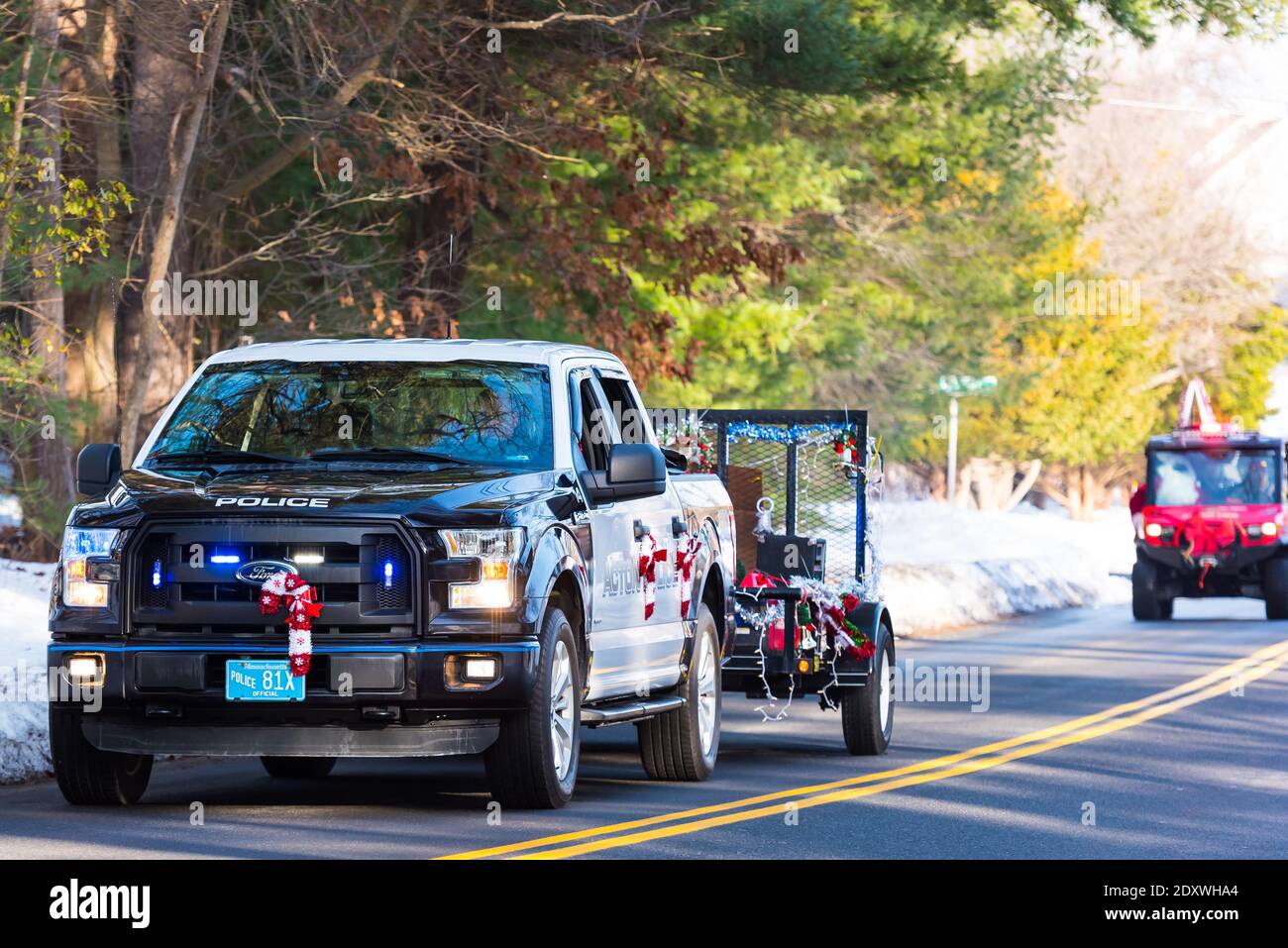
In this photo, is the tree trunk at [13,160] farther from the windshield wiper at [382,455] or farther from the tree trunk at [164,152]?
the windshield wiper at [382,455]

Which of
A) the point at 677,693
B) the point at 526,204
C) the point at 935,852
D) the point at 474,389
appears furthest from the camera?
the point at 526,204

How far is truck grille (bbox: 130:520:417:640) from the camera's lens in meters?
10.3

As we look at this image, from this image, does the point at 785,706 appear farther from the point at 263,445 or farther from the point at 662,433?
the point at 263,445

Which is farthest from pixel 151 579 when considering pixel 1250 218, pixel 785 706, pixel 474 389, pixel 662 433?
pixel 1250 218

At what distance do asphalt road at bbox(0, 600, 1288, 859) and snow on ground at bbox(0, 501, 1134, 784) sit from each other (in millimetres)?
782

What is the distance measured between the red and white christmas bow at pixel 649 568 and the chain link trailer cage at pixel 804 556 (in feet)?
7.11

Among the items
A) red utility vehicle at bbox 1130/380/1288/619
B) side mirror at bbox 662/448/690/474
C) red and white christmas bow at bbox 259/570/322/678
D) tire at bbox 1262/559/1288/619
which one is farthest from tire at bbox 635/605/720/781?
tire at bbox 1262/559/1288/619

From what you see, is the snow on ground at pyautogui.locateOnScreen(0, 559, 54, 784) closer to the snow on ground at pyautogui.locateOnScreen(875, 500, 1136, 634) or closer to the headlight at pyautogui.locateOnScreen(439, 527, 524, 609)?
the headlight at pyautogui.locateOnScreen(439, 527, 524, 609)

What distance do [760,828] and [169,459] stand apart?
3286 millimetres

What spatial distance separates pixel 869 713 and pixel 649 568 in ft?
10.1

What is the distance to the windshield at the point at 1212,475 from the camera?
34906 mm

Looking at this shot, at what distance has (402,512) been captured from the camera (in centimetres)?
1032

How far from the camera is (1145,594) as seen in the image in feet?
110

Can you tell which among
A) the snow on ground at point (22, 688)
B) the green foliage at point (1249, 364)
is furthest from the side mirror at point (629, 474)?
the green foliage at point (1249, 364)
